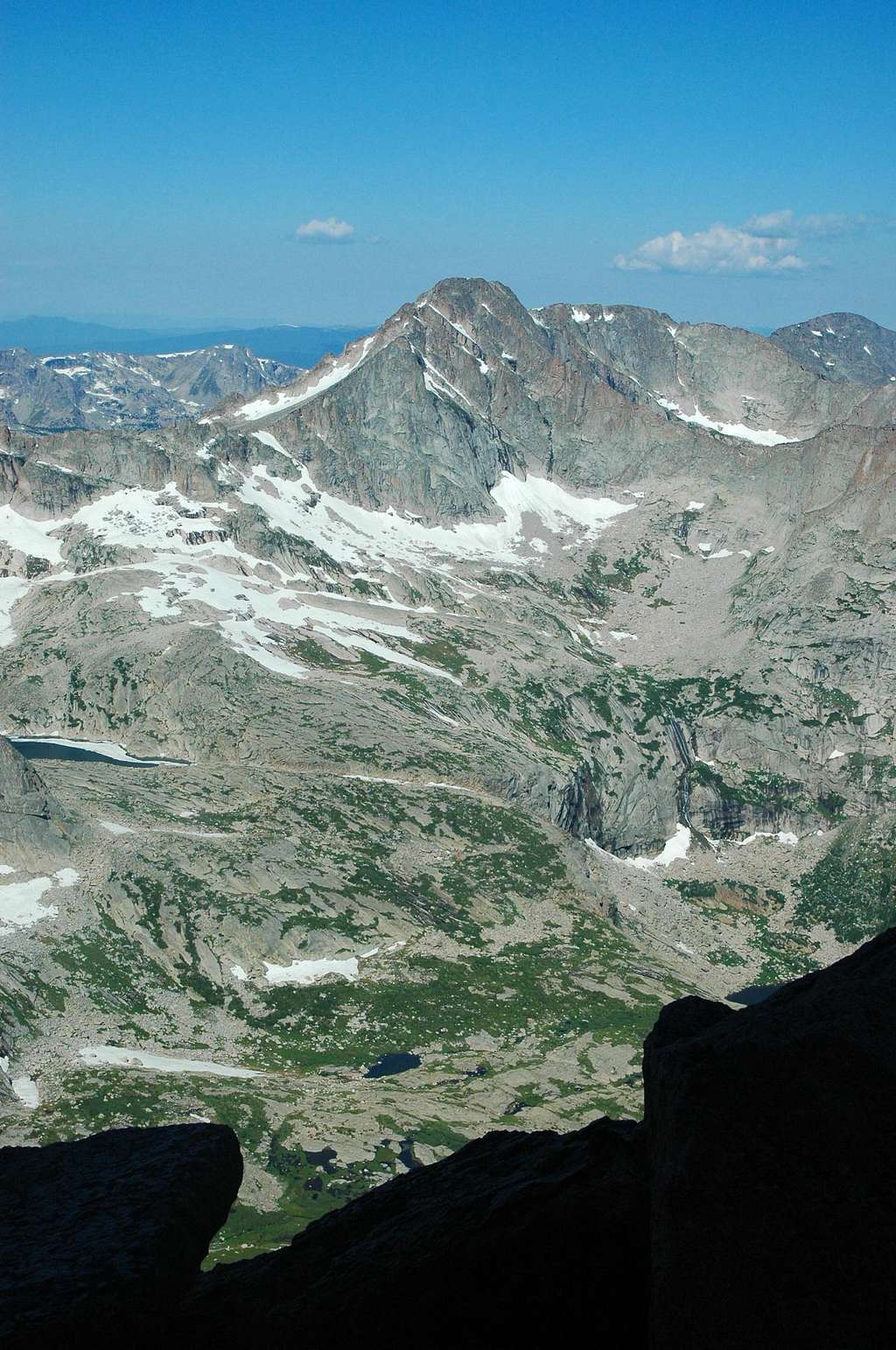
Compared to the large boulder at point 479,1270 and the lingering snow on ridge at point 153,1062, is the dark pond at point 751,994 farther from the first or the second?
the large boulder at point 479,1270

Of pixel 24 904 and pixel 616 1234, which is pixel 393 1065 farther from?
pixel 616 1234

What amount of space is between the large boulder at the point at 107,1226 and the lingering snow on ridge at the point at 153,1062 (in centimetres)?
7419

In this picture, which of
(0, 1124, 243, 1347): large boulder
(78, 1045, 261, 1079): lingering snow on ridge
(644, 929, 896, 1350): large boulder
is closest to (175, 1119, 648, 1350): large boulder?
(0, 1124, 243, 1347): large boulder

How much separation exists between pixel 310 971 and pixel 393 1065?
20547mm

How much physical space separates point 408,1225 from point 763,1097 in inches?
283

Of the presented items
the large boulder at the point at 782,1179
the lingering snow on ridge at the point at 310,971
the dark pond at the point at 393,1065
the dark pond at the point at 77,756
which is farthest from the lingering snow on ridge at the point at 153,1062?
the dark pond at the point at 77,756

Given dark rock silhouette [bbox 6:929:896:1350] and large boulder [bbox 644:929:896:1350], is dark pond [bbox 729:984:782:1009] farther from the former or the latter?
large boulder [bbox 644:929:896:1350]

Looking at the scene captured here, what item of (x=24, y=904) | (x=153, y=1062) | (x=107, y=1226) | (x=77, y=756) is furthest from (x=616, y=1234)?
(x=77, y=756)

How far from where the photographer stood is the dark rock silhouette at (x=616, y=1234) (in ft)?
47.5

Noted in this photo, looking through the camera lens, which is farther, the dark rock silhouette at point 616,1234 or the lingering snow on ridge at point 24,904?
the lingering snow on ridge at point 24,904

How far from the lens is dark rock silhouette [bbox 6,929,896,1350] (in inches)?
570

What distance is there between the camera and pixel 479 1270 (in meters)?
17.4

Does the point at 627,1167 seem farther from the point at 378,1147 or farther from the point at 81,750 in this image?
the point at 81,750

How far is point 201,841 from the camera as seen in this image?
5655 inches
